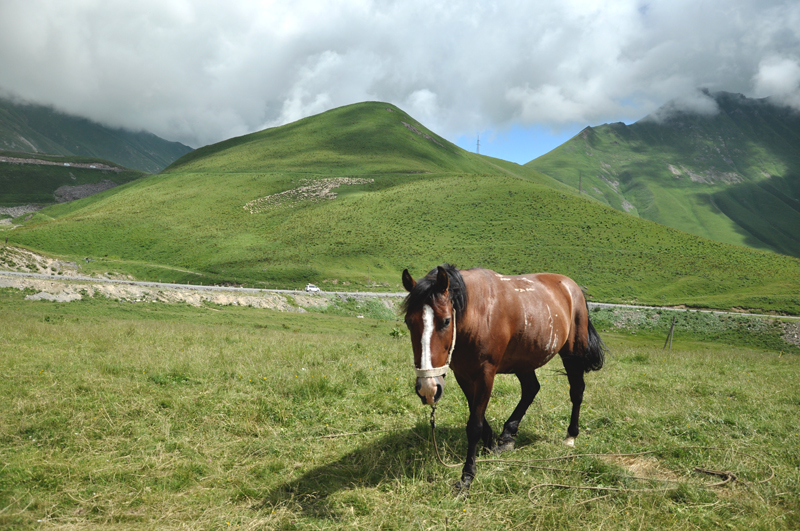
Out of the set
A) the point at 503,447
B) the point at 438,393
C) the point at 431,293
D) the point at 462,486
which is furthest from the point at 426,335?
the point at 503,447

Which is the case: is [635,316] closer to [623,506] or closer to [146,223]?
[623,506]

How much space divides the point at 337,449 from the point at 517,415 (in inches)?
119

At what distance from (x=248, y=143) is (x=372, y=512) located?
17262 centimetres

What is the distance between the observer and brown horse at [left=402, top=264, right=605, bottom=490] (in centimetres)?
515

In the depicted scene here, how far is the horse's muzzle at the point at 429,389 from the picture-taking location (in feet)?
15.9

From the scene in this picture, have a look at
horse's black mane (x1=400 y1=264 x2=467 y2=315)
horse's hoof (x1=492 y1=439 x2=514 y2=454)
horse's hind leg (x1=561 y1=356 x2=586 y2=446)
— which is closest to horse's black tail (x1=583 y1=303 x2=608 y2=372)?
horse's hind leg (x1=561 y1=356 x2=586 y2=446)

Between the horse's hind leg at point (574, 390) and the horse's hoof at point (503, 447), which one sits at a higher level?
the horse's hind leg at point (574, 390)

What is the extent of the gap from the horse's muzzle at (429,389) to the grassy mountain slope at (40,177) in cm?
18406

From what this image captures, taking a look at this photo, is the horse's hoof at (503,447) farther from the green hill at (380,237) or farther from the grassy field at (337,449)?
the green hill at (380,237)

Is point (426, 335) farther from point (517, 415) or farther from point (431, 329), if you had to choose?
point (517, 415)

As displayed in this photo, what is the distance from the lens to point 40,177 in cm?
17175

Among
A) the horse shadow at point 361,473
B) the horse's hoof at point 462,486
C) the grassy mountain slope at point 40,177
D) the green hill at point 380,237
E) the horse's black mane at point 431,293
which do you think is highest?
the grassy mountain slope at point 40,177

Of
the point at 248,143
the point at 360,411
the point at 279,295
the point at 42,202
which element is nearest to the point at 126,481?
the point at 360,411

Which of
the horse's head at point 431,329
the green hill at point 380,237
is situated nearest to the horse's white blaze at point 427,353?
the horse's head at point 431,329
